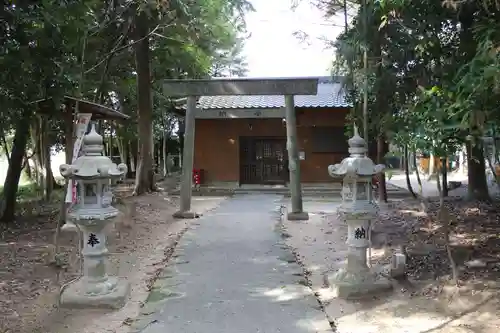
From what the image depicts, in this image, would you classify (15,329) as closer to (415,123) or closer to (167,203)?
(415,123)

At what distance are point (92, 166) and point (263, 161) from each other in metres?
14.3

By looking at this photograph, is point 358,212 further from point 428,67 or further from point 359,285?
point 428,67

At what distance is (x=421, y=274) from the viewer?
5.90 m

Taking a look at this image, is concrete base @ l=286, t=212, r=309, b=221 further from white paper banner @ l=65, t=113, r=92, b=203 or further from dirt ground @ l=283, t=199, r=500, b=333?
white paper banner @ l=65, t=113, r=92, b=203

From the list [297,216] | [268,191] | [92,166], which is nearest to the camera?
[92,166]

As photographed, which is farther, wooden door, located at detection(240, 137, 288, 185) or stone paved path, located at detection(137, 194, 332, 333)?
wooden door, located at detection(240, 137, 288, 185)

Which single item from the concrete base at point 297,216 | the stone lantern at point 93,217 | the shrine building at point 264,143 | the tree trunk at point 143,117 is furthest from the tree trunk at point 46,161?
the stone lantern at point 93,217

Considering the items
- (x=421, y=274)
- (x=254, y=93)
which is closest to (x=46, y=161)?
(x=254, y=93)

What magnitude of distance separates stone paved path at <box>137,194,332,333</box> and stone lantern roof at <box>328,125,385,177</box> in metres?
1.47

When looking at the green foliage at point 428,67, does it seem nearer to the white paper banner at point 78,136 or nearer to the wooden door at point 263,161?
the white paper banner at point 78,136

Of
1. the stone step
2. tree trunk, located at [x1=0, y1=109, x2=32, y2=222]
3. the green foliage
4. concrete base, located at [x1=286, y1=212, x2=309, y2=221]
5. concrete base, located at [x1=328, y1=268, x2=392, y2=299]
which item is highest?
the green foliage

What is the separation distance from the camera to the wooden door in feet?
63.7

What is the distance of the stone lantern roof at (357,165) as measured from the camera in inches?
221

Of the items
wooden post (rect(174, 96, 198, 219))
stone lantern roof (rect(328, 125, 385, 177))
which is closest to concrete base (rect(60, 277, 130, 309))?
stone lantern roof (rect(328, 125, 385, 177))
